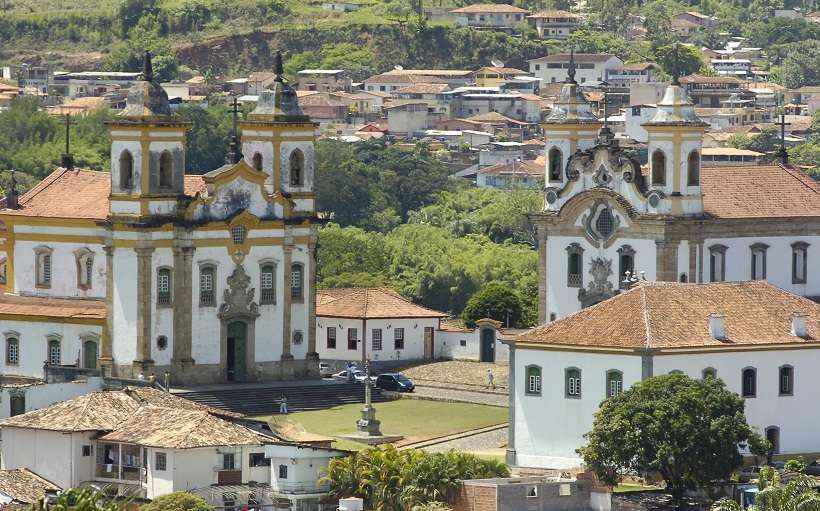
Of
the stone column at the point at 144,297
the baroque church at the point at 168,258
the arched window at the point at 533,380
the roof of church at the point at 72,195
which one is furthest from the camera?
the roof of church at the point at 72,195

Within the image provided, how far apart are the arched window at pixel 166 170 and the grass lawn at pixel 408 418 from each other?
797 centimetres

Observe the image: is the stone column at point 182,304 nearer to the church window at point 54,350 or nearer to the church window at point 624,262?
the church window at point 54,350

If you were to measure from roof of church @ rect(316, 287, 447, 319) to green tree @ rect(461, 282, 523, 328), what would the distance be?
10.9 feet

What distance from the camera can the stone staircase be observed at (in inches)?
3371

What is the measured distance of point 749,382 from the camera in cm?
7662

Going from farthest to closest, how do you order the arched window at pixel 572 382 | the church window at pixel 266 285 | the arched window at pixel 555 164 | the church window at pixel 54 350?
the arched window at pixel 555 164 < the church window at pixel 266 285 < the church window at pixel 54 350 < the arched window at pixel 572 382

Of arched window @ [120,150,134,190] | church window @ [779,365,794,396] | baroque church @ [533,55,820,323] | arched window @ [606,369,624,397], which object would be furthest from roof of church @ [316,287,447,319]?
church window @ [779,365,794,396]

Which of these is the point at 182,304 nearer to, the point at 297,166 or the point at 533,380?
the point at 297,166

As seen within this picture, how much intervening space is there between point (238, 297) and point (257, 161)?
4.84 meters

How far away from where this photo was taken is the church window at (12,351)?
299ft

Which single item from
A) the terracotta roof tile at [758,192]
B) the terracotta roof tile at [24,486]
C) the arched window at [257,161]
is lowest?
the terracotta roof tile at [24,486]

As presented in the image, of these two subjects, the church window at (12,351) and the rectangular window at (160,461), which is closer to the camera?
the rectangular window at (160,461)

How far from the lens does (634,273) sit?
90.5 m

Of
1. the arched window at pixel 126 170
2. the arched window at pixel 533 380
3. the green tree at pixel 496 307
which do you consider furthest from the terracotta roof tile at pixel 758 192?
the arched window at pixel 126 170
